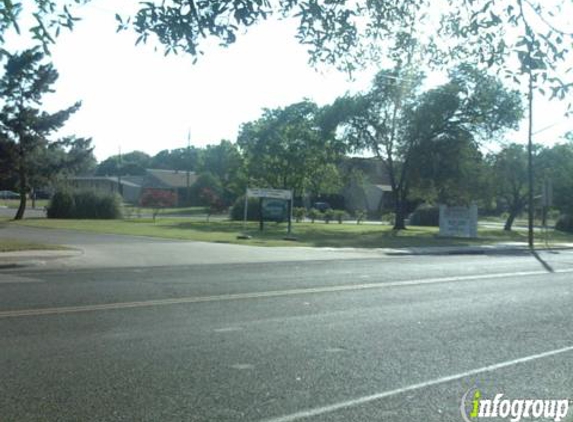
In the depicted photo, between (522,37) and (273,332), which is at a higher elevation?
(522,37)

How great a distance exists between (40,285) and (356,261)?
1116 cm

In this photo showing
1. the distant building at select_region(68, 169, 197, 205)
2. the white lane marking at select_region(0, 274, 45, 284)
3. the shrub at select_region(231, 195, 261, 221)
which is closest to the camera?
the white lane marking at select_region(0, 274, 45, 284)

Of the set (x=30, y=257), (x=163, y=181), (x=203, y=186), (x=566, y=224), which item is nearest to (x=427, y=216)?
(x=566, y=224)

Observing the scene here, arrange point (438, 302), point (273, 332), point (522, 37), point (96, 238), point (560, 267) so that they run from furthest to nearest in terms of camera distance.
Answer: point (96, 238)
point (560, 267)
point (438, 302)
point (273, 332)
point (522, 37)

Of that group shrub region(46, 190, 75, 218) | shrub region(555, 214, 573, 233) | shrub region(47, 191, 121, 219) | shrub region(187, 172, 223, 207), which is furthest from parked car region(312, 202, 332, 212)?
shrub region(46, 190, 75, 218)

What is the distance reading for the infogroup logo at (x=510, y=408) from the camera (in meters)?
5.53

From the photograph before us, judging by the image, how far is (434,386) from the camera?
250 inches

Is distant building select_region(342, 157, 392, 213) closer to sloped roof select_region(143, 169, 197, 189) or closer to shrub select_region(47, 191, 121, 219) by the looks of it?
sloped roof select_region(143, 169, 197, 189)

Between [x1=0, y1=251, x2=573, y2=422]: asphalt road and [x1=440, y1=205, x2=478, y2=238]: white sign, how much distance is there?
80.8 feet

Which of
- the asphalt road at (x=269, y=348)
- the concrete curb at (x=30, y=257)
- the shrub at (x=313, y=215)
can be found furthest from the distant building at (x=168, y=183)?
the asphalt road at (x=269, y=348)

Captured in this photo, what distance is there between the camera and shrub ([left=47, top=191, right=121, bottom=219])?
1865 inches

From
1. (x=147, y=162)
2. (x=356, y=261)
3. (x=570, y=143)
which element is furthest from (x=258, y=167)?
(x=147, y=162)

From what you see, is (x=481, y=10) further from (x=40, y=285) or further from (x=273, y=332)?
(x=40, y=285)

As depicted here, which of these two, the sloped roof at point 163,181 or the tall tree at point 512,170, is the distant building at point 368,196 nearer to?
the sloped roof at point 163,181
